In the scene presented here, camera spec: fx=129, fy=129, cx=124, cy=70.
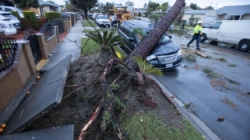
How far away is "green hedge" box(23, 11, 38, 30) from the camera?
1125 centimetres

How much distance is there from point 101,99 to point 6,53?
2.84m

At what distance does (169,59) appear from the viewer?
5199 mm

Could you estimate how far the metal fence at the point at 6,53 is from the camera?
120 inches

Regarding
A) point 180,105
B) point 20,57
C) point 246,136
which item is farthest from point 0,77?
point 246,136

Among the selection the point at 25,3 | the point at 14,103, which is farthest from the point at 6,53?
the point at 25,3

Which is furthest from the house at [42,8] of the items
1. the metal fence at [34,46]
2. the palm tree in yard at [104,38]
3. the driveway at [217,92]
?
the driveway at [217,92]

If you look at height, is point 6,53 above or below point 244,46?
above

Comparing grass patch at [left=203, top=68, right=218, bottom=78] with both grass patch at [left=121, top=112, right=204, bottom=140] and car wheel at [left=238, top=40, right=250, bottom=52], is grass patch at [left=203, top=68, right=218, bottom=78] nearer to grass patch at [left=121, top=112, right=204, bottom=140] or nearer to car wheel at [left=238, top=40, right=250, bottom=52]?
grass patch at [left=121, top=112, right=204, bottom=140]

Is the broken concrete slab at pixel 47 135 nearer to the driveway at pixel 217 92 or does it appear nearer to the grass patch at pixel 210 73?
the driveway at pixel 217 92

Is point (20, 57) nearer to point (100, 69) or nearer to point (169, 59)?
point (100, 69)

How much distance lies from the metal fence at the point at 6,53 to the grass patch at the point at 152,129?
3132mm

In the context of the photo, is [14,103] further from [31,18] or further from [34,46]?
[31,18]

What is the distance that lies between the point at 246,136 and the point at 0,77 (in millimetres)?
5337

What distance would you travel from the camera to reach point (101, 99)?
8.08 ft
